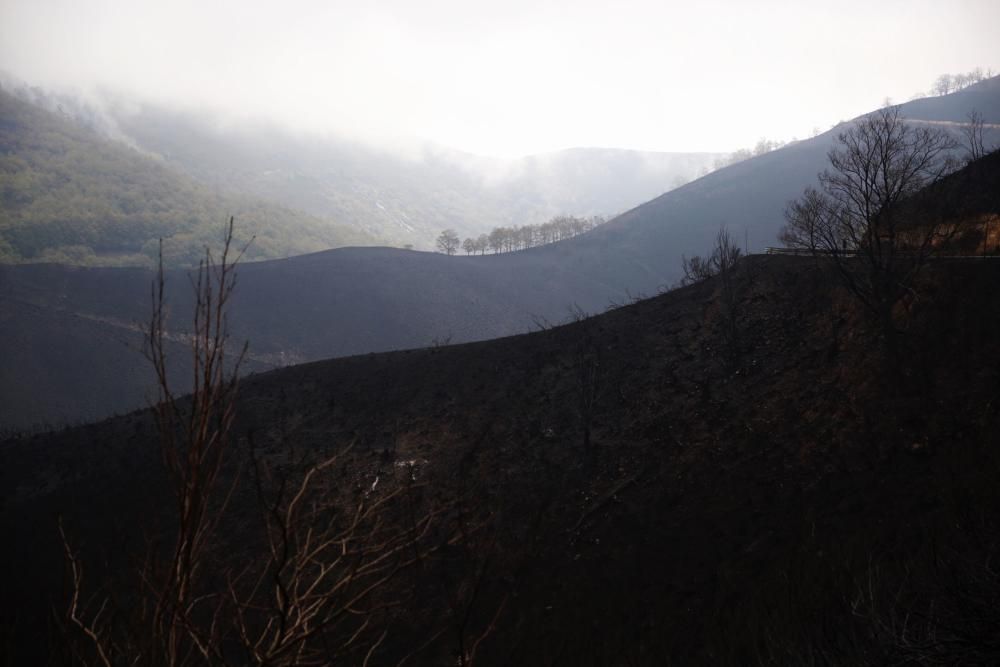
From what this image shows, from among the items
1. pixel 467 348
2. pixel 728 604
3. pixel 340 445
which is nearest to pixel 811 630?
pixel 728 604

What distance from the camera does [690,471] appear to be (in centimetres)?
2097

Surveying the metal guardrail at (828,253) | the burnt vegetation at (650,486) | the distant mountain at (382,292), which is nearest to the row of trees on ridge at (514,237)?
the distant mountain at (382,292)

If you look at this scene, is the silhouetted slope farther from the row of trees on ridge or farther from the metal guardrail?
the row of trees on ridge

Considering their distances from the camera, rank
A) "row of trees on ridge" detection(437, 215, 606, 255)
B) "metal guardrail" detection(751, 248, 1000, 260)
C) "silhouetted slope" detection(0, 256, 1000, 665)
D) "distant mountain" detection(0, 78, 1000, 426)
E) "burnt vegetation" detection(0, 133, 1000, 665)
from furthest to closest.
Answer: "row of trees on ridge" detection(437, 215, 606, 255), "distant mountain" detection(0, 78, 1000, 426), "metal guardrail" detection(751, 248, 1000, 260), "silhouetted slope" detection(0, 256, 1000, 665), "burnt vegetation" detection(0, 133, 1000, 665)

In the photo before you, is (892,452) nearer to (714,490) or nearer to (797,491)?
(797,491)

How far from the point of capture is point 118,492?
109 ft

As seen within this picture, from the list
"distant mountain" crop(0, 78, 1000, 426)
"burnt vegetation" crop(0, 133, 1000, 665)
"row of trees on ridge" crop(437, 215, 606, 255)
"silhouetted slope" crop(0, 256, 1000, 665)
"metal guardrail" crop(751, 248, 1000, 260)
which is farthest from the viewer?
"row of trees on ridge" crop(437, 215, 606, 255)

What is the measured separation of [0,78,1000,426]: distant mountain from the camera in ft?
268

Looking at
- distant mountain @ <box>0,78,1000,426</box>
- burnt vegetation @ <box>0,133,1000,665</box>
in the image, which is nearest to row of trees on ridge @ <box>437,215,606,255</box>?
distant mountain @ <box>0,78,1000,426</box>

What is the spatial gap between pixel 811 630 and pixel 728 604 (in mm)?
4993

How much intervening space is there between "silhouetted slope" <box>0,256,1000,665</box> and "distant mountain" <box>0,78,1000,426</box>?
1479 inches

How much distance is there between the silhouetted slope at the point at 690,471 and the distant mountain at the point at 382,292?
123 feet

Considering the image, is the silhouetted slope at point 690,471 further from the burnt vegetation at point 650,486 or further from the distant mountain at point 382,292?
the distant mountain at point 382,292

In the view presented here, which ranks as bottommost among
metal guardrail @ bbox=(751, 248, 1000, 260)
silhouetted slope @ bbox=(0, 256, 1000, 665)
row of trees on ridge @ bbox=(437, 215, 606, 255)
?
silhouetted slope @ bbox=(0, 256, 1000, 665)
